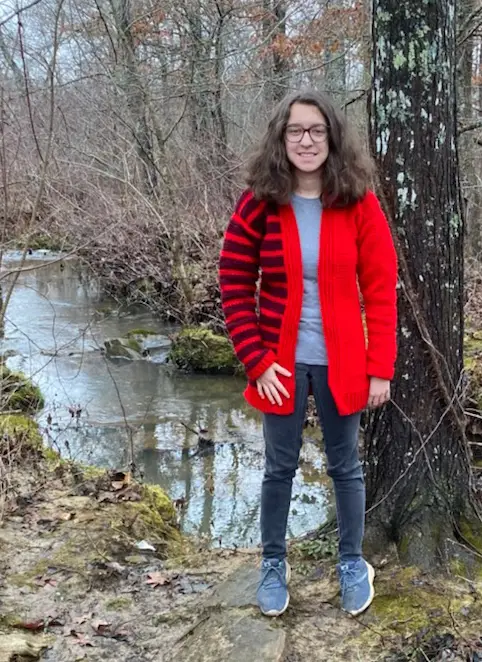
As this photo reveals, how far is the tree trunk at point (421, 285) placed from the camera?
299 centimetres

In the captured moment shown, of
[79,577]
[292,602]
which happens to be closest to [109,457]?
[79,577]

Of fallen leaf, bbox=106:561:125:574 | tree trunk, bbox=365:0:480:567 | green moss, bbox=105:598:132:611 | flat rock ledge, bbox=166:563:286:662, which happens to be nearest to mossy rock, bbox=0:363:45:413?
fallen leaf, bbox=106:561:125:574

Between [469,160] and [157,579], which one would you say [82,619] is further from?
[469,160]

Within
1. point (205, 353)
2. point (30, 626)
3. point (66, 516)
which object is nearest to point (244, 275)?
point (30, 626)

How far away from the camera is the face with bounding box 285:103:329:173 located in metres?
2.61

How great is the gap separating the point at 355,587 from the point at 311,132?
6.23 ft

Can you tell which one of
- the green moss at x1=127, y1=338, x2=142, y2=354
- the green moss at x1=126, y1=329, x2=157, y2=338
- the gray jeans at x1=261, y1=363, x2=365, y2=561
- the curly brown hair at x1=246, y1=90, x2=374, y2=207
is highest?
the curly brown hair at x1=246, y1=90, x2=374, y2=207

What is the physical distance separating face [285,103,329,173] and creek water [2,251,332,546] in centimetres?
254

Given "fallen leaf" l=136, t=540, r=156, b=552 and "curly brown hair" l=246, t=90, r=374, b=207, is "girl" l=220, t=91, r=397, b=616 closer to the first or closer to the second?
"curly brown hair" l=246, t=90, r=374, b=207

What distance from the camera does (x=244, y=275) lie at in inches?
106

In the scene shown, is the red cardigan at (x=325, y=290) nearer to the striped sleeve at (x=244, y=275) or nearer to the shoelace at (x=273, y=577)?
the striped sleeve at (x=244, y=275)

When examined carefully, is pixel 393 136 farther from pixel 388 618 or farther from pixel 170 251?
pixel 170 251

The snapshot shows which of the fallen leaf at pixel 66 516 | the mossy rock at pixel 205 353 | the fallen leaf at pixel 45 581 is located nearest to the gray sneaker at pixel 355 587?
the fallen leaf at pixel 45 581

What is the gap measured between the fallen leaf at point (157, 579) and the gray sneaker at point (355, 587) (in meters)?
0.99
